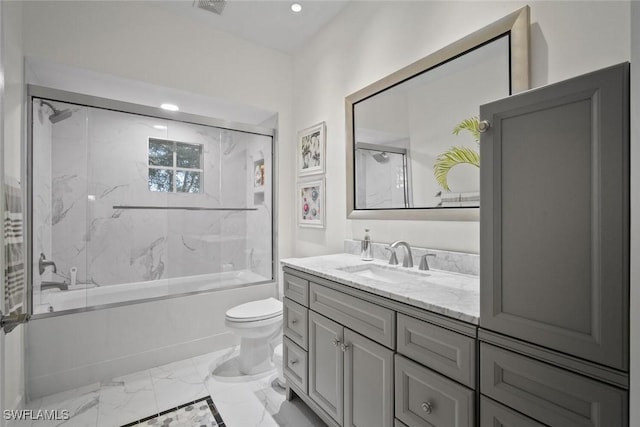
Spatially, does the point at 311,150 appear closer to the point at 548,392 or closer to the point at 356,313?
Answer: the point at 356,313

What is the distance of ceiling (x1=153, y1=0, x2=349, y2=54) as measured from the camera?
2.35 meters

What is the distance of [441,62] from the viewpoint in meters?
1.66

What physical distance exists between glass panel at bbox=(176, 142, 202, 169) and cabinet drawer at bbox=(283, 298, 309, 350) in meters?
1.54

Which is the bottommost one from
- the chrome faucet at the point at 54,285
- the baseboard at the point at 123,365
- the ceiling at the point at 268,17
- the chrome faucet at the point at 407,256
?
the baseboard at the point at 123,365

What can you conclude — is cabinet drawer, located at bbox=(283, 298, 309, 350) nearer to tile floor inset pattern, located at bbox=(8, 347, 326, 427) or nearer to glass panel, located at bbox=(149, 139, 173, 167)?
tile floor inset pattern, located at bbox=(8, 347, 326, 427)

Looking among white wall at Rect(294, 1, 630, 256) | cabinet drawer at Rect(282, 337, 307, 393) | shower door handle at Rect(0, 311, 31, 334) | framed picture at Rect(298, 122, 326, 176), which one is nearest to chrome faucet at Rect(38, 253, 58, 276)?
shower door handle at Rect(0, 311, 31, 334)

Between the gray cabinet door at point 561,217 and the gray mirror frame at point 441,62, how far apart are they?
650 mm

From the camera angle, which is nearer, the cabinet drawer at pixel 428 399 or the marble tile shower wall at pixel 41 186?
the cabinet drawer at pixel 428 399

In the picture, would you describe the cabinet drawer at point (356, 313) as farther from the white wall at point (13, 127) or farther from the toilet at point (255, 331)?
the white wall at point (13, 127)

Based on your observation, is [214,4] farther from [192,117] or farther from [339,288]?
[339,288]

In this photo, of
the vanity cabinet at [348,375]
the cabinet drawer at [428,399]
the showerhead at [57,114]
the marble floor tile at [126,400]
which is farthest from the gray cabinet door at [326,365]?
the showerhead at [57,114]

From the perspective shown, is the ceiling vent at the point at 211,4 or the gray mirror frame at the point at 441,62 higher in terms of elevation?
the ceiling vent at the point at 211,4

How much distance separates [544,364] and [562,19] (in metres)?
1.31

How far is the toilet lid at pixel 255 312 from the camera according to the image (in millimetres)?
2236
